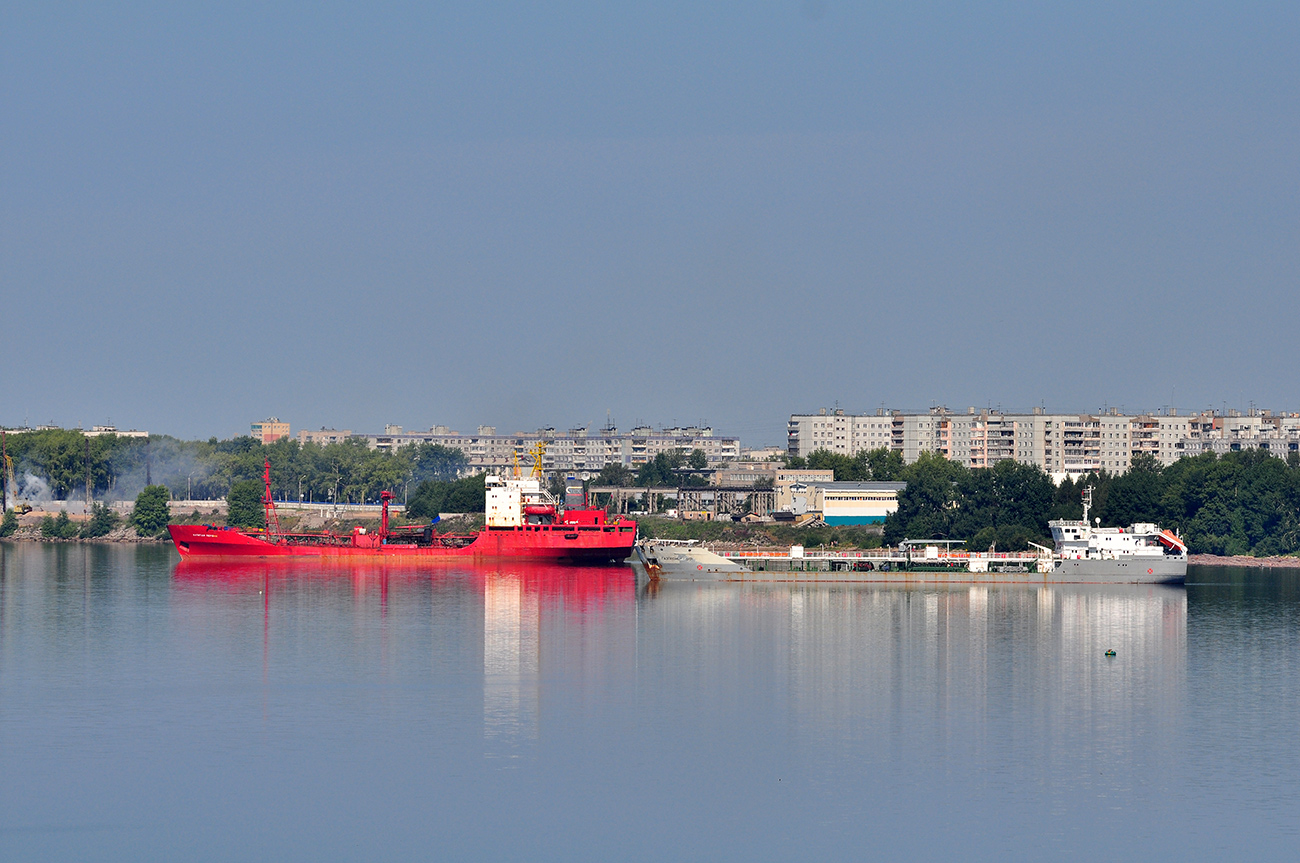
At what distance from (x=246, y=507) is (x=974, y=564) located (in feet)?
195

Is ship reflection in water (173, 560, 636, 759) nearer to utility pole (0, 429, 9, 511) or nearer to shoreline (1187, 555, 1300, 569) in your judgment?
shoreline (1187, 555, 1300, 569)

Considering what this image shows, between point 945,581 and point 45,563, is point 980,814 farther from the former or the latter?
point 45,563

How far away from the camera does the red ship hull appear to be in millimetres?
75688

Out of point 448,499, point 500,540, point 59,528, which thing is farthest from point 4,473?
point 500,540

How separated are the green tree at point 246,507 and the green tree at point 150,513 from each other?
4.42 m

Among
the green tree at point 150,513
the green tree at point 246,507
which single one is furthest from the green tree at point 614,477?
the green tree at point 150,513

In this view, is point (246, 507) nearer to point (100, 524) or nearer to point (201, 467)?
point (100, 524)

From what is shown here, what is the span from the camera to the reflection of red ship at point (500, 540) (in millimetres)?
75750

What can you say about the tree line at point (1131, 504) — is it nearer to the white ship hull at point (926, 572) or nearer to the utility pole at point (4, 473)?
the white ship hull at point (926, 572)

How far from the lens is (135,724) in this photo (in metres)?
31.5

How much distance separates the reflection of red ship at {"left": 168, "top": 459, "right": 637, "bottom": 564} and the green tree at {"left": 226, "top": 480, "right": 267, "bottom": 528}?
29.3 m

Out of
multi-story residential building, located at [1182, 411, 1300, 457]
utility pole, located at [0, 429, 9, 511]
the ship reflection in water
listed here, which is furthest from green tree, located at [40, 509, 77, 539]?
multi-story residential building, located at [1182, 411, 1300, 457]

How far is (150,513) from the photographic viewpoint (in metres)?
109

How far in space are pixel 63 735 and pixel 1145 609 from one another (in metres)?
38.0
